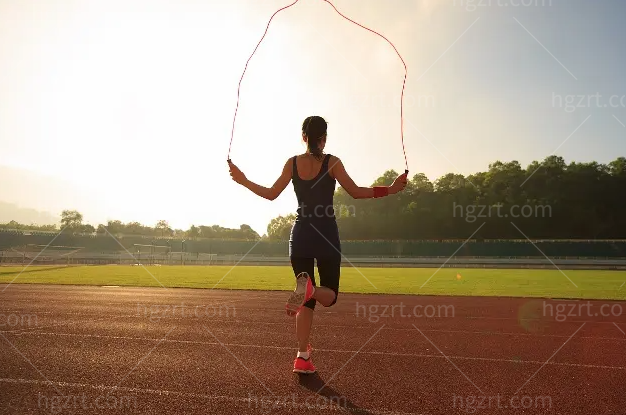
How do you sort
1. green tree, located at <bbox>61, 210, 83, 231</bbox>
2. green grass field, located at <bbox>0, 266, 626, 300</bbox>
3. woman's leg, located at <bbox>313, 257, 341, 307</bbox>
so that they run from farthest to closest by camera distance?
1. green tree, located at <bbox>61, 210, 83, 231</bbox>
2. green grass field, located at <bbox>0, 266, 626, 300</bbox>
3. woman's leg, located at <bbox>313, 257, 341, 307</bbox>

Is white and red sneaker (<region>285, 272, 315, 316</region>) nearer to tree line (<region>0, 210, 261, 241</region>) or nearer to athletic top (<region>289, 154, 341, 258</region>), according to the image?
athletic top (<region>289, 154, 341, 258</region>)

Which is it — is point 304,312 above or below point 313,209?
below

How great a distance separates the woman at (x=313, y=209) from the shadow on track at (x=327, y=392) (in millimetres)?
113

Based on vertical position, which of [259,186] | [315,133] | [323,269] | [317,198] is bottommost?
[323,269]

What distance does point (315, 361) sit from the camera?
6.03m

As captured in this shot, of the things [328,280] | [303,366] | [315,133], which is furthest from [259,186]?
[303,366]

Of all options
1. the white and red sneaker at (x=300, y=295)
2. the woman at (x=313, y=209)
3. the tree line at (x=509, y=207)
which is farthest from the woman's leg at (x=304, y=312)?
the tree line at (x=509, y=207)

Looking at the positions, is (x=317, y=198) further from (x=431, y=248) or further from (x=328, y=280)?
(x=431, y=248)

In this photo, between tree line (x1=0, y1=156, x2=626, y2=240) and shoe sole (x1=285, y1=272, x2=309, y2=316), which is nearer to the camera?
shoe sole (x1=285, y1=272, x2=309, y2=316)

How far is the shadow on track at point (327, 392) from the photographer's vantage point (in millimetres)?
3992

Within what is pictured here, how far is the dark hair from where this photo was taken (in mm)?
5180

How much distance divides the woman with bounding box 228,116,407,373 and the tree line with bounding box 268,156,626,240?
90999 millimetres

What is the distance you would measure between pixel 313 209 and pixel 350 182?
46cm

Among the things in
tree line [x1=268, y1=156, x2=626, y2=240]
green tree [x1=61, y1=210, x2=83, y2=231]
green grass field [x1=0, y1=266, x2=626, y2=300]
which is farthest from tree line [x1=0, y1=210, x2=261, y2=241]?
green grass field [x1=0, y1=266, x2=626, y2=300]
